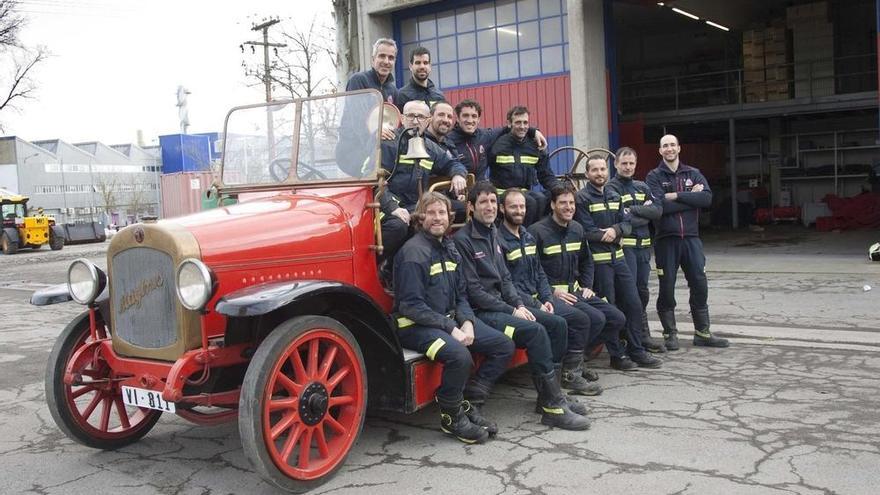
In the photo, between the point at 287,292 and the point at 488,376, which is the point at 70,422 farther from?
the point at 488,376

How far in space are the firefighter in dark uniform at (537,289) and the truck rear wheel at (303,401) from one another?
1.63m

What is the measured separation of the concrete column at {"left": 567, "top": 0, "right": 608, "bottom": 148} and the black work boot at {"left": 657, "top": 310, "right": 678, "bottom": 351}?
750 centimetres

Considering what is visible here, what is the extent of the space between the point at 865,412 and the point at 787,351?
6.02 feet

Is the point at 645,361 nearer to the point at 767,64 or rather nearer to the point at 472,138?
the point at 472,138

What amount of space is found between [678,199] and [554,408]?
9.02 ft

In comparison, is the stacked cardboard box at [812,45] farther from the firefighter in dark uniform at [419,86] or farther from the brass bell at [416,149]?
the brass bell at [416,149]

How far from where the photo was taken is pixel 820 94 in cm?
1842

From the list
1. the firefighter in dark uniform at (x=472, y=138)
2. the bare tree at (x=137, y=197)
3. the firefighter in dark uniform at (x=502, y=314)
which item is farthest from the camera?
the bare tree at (x=137, y=197)

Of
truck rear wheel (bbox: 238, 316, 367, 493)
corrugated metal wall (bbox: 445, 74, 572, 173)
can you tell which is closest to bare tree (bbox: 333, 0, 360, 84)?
corrugated metal wall (bbox: 445, 74, 572, 173)

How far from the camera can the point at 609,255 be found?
6176 mm

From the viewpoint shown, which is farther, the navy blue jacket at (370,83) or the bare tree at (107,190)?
the bare tree at (107,190)

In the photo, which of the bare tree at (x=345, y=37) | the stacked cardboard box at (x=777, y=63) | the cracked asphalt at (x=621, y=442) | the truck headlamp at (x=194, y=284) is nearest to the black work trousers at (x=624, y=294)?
the cracked asphalt at (x=621, y=442)

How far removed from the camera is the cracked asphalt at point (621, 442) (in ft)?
12.6

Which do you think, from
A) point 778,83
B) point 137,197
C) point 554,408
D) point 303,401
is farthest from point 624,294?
point 137,197
